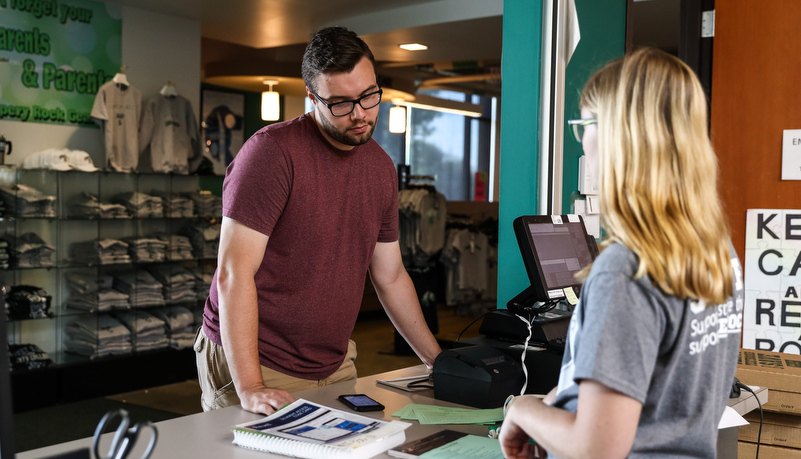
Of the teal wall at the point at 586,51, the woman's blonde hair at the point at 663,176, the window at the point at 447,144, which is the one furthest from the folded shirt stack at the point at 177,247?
the window at the point at 447,144

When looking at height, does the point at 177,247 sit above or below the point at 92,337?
above

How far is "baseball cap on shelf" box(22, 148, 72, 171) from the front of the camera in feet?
17.0

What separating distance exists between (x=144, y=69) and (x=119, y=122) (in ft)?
2.21

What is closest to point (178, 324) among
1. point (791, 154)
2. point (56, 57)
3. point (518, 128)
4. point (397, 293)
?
point (56, 57)

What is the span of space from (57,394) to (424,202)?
13.2 ft

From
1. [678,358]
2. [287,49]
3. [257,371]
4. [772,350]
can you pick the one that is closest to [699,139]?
[678,358]

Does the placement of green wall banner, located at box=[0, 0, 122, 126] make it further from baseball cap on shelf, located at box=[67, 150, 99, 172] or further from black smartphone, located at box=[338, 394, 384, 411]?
black smartphone, located at box=[338, 394, 384, 411]

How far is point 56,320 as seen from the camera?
17.6 ft

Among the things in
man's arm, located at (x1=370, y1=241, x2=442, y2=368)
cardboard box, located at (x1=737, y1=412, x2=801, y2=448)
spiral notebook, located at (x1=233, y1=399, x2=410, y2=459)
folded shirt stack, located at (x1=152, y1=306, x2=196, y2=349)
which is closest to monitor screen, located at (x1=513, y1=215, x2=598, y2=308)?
man's arm, located at (x1=370, y1=241, x2=442, y2=368)

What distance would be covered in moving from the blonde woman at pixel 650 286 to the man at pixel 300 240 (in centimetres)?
99

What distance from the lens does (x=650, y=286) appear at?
957 mm

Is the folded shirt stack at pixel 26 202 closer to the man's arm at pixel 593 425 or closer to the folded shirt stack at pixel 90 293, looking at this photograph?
the folded shirt stack at pixel 90 293

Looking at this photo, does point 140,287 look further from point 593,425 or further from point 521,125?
point 593,425

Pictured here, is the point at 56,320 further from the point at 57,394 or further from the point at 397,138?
the point at 397,138
